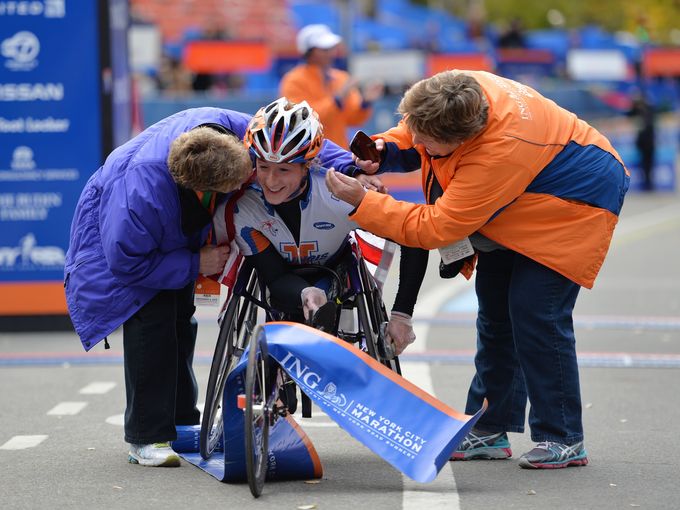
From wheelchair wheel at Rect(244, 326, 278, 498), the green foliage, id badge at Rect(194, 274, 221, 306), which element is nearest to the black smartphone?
id badge at Rect(194, 274, 221, 306)

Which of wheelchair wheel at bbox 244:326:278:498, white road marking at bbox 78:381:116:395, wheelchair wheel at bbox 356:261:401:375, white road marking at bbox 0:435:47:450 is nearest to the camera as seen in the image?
wheelchair wheel at bbox 244:326:278:498

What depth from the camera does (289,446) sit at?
5.97m

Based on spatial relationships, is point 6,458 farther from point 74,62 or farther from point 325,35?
point 325,35

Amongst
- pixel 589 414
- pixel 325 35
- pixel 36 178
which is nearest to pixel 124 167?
pixel 589 414

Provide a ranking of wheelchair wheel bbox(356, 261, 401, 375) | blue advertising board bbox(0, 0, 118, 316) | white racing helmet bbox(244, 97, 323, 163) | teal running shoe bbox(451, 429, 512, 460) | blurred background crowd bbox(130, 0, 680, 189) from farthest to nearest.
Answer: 1. blurred background crowd bbox(130, 0, 680, 189)
2. blue advertising board bbox(0, 0, 118, 316)
3. teal running shoe bbox(451, 429, 512, 460)
4. wheelchair wheel bbox(356, 261, 401, 375)
5. white racing helmet bbox(244, 97, 323, 163)

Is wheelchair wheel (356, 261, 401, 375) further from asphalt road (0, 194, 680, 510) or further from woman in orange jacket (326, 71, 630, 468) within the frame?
asphalt road (0, 194, 680, 510)

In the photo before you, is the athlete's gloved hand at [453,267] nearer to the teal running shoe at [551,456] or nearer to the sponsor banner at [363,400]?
the sponsor banner at [363,400]

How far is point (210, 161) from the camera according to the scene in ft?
18.5

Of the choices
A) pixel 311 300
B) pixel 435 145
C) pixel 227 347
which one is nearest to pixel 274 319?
pixel 227 347

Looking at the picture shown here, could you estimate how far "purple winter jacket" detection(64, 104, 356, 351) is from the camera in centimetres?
599

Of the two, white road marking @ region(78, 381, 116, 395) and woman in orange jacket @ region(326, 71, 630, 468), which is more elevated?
woman in orange jacket @ region(326, 71, 630, 468)

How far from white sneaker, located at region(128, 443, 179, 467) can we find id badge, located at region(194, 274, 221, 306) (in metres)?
0.64

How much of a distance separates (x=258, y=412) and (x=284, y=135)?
1.07m

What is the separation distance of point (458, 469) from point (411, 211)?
3.89ft
